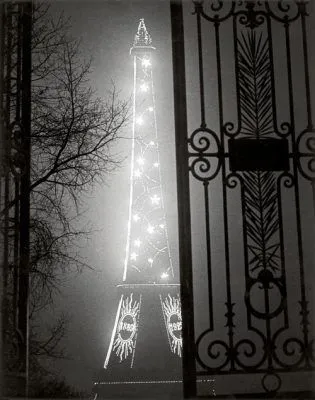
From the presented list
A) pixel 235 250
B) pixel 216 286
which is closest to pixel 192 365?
pixel 235 250

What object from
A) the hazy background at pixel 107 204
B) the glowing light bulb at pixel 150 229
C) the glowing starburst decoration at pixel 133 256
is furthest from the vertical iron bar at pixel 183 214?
the glowing starburst decoration at pixel 133 256

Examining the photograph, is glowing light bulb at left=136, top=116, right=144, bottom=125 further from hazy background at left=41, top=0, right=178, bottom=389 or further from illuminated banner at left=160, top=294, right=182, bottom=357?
illuminated banner at left=160, top=294, right=182, bottom=357

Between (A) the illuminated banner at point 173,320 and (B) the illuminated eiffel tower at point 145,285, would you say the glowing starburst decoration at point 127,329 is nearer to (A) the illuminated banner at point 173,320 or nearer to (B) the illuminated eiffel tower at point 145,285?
(B) the illuminated eiffel tower at point 145,285

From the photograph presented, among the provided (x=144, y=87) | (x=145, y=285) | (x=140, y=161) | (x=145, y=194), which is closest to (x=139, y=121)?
(x=144, y=87)

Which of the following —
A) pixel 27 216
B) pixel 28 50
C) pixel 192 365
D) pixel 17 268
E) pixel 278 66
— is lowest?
pixel 192 365

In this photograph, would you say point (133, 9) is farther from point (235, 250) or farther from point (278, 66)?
point (235, 250)
